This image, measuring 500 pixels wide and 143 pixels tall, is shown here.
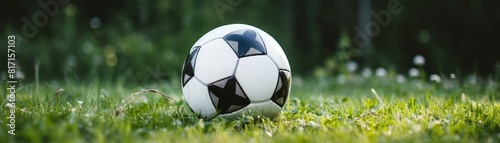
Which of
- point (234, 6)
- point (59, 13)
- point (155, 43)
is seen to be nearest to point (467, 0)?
point (234, 6)

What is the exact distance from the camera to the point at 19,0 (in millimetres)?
10414

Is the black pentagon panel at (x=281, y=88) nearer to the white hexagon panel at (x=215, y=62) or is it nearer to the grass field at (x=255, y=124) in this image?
the grass field at (x=255, y=124)

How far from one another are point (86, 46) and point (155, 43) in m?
1.31

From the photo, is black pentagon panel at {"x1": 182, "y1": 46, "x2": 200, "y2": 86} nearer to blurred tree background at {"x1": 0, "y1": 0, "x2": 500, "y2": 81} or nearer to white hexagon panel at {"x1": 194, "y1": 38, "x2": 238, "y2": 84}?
white hexagon panel at {"x1": 194, "y1": 38, "x2": 238, "y2": 84}

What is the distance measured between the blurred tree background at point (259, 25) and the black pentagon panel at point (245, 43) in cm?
535

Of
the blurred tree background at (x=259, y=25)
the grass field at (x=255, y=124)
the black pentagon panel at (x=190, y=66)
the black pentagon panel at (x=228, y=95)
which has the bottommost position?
the grass field at (x=255, y=124)

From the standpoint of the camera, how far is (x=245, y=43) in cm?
319

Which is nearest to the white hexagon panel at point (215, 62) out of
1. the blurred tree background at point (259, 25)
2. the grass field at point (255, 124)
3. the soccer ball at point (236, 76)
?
the soccer ball at point (236, 76)

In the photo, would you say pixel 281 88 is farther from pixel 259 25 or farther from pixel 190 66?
pixel 259 25

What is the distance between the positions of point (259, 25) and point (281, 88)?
8338 mm

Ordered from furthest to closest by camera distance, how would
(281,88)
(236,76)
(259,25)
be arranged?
(259,25)
(281,88)
(236,76)

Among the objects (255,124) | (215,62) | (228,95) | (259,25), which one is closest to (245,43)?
(215,62)

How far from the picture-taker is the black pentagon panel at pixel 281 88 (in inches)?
127

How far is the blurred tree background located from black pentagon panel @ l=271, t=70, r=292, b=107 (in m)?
5.33
